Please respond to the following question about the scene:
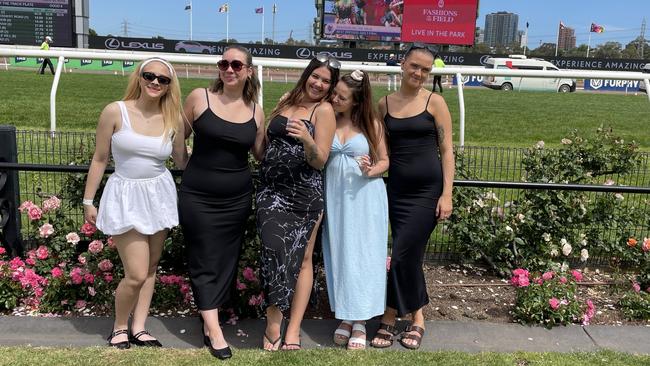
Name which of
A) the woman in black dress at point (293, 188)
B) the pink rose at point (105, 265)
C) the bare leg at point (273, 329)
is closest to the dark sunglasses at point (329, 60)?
the woman in black dress at point (293, 188)

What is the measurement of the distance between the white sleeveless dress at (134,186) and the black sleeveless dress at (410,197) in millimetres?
1307

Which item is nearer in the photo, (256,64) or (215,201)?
(215,201)

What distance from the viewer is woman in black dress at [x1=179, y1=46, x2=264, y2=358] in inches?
125

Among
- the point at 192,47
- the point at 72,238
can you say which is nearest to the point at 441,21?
the point at 192,47

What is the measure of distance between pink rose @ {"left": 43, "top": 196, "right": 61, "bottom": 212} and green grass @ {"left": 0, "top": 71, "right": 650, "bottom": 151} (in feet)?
→ 22.5

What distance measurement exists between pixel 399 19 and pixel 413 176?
151 feet

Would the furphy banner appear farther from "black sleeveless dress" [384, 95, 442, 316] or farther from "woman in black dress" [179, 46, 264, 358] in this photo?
"woman in black dress" [179, 46, 264, 358]

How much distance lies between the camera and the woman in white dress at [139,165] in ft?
10.0

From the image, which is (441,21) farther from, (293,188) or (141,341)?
(141,341)

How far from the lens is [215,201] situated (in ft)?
10.7

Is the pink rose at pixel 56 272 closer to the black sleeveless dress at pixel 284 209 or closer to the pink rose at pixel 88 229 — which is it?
the pink rose at pixel 88 229

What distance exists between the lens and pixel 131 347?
11.1 feet

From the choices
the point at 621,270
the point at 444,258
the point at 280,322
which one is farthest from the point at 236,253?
the point at 621,270

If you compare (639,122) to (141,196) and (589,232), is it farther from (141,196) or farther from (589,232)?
(141,196)
